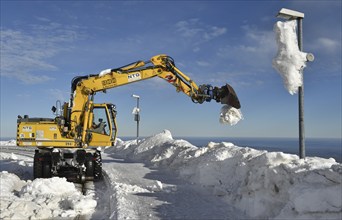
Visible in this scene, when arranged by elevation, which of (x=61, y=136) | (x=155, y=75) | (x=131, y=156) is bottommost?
Answer: (x=131, y=156)

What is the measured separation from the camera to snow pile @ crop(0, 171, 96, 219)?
29.5ft

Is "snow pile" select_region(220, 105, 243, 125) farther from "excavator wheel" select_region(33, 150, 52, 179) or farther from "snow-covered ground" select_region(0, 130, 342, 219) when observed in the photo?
"excavator wheel" select_region(33, 150, 52, 179)

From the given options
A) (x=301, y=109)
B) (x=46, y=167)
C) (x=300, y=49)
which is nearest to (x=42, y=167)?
(x=46, y=167)

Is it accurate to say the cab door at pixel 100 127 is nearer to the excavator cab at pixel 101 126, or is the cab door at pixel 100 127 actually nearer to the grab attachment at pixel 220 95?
the excavator cab at pixel 101 126

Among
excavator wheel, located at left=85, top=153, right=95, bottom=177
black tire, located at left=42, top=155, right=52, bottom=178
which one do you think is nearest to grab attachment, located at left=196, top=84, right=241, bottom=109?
excavator wheel, located at left=85, top=153, right=95, bottom=177

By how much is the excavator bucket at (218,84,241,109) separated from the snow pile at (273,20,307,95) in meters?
3.16

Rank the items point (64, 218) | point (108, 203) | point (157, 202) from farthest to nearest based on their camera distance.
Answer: point (108, 203), point (157, 202), point (64, 218)

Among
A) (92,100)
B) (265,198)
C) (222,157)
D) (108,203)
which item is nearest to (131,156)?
(92,100)

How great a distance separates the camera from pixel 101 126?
15.1 metres

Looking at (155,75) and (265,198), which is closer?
(265,198)

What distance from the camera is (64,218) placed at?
9.23 metres

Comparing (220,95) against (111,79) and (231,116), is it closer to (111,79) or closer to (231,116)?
(231,116)

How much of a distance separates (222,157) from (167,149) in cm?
780

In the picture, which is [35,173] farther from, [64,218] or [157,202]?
[157,202]
